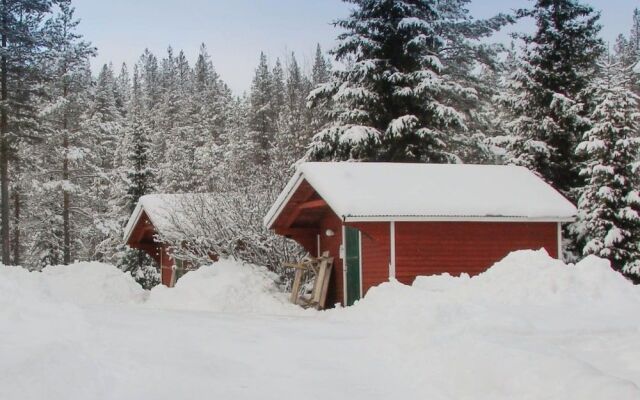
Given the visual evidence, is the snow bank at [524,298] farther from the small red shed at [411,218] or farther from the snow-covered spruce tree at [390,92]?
the snow-covered spruce tree at [390,92]

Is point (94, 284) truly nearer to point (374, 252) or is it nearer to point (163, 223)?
point (163, 223)

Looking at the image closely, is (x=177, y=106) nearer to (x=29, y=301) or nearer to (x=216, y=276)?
(x=216, y=276)

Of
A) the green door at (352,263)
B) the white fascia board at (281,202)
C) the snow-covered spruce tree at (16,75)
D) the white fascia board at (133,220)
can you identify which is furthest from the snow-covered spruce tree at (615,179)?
the snow-covered spruce tree at (16,75)

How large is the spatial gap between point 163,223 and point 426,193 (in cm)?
1118

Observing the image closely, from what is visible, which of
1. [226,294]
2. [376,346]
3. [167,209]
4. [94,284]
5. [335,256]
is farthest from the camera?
[167,209]

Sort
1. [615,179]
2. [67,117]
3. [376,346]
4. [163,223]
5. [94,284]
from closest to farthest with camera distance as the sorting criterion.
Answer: [376,346], [94,284], [615,179], [163,223], [67,117]

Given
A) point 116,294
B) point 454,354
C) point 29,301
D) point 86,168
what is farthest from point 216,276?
point 86,168

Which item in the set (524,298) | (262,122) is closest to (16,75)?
(524,298)

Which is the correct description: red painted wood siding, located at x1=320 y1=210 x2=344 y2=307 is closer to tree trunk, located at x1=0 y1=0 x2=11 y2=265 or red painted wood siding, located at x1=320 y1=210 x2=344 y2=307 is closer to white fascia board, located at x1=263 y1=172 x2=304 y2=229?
white fascia board, located at x1=263 y1=172 x2=304 y2=229

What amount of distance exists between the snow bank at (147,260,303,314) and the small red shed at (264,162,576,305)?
156 centimetres

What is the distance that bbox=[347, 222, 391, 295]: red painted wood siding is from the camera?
671 inches

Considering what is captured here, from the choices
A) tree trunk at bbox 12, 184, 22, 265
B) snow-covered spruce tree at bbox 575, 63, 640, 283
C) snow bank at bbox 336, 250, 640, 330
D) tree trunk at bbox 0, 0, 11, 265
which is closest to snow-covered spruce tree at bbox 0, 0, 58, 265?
tree trunk at bbox 0, 0, 11, 265

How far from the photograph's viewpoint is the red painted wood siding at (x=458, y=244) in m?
17.1

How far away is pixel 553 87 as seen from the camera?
27.2 meters
